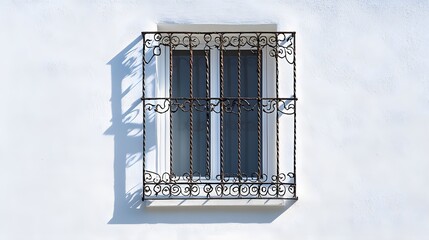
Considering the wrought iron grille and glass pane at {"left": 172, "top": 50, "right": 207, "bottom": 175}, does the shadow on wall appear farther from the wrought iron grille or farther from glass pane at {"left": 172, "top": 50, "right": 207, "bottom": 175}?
glass pane at {"left": 172, "top": 50, "right": 207, "bottom": 175}

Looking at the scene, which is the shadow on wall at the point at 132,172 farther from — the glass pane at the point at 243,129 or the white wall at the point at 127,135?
the glass pane at the point at 243,129

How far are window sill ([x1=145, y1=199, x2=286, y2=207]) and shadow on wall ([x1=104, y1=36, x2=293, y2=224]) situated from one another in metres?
0.04

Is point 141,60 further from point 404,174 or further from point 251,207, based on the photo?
point 404,174

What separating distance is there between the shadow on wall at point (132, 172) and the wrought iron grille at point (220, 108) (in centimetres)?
8

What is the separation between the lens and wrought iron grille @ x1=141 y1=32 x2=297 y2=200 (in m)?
6.32

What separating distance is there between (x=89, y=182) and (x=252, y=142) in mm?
1353

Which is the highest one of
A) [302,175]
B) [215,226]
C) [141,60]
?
[141,60]

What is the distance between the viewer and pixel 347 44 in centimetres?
632

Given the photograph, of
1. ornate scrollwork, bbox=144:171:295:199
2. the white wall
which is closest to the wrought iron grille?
ornate scrollwork, bbox=144:171:295:199

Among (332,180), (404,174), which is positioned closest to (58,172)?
(332,180)

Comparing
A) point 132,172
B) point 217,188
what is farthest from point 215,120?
point 132,172

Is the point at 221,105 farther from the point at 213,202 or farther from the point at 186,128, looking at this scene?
the point at 213,202

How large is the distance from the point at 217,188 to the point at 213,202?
12cm

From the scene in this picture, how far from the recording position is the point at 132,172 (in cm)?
633
